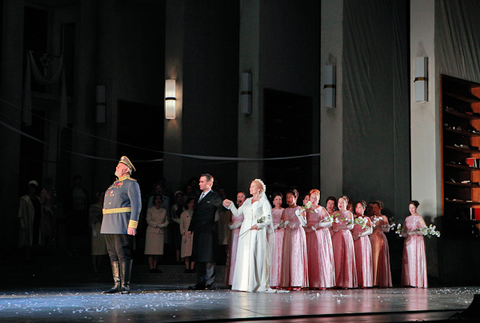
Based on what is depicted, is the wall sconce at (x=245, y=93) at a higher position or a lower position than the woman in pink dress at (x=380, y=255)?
higher

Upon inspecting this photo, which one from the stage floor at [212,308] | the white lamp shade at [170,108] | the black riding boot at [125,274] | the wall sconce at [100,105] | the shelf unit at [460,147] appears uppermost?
the wall sconce at [100,105]

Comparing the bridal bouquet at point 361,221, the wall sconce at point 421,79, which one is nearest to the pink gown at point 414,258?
the bridal bouquet at point 361,221

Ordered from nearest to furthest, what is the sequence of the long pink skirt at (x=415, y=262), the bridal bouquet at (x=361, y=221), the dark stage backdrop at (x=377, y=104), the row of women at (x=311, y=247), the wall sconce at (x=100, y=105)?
the row of women at (x=311, y=247), the bridal bouquet at (x=361, y=221), the long pink skirt at (x=415, y=262), the dark stage backdrop at (x=377, y=104), the wall sconce at (x=100, y=105)

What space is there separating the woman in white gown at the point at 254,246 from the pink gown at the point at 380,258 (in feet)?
8.12

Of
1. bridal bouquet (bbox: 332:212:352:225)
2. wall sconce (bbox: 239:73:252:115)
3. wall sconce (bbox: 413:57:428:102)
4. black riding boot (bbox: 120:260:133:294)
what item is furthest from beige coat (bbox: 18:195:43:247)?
wall sconce (bbox: 413:57:428:102)

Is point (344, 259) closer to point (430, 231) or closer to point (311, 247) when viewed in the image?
point (311, 247)

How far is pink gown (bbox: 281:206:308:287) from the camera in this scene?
8555mm

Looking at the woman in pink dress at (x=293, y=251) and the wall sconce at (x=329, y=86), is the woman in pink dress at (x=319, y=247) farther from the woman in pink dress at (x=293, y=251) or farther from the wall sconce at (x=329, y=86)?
the wall sconce at (x=329, y=86)

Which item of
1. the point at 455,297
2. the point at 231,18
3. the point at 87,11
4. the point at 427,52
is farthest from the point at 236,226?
the point at 87,11

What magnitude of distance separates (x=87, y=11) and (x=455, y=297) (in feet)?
33.9

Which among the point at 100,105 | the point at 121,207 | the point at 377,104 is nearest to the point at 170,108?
the point at 100,105

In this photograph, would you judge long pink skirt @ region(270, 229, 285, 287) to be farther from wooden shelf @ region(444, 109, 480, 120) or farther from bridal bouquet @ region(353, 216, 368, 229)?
wooden shelf @ region(444, 109, 480, 120)

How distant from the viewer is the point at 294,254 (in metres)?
8.59

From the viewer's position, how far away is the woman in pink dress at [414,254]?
9.67 m
